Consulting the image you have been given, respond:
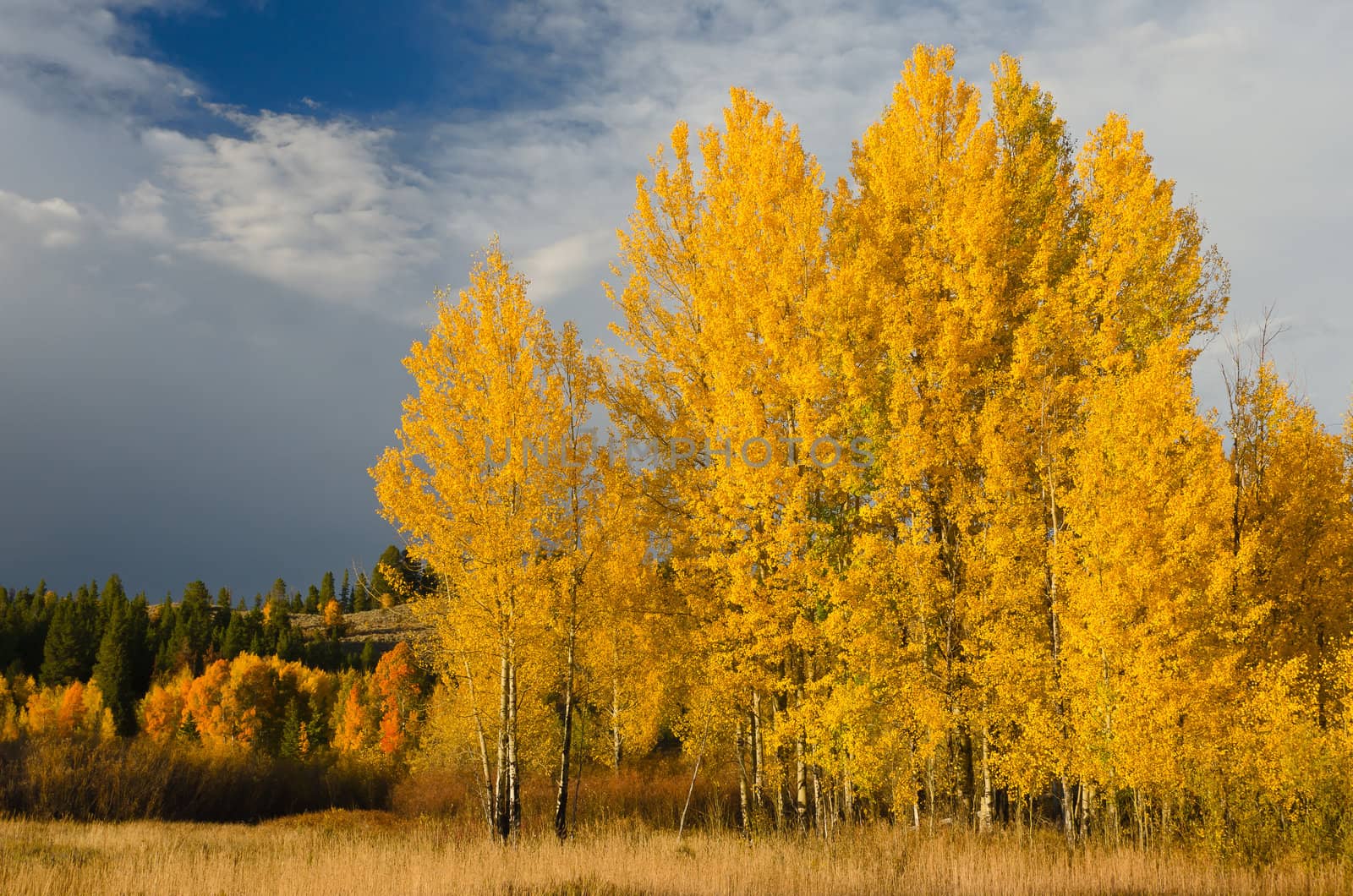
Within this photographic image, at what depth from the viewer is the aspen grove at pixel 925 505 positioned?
38.6 feet

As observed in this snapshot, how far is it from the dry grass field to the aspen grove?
127 centimetres

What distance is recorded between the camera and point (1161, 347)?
1308cm

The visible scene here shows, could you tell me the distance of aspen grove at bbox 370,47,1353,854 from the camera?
1177cm

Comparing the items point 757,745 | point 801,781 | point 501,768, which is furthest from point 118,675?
point 801,781

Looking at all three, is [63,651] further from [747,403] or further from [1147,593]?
[1147,593]

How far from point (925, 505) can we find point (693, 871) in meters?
6.37

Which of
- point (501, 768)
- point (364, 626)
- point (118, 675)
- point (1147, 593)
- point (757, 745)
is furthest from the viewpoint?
point (364, 626)

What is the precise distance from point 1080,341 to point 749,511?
21.5 ft

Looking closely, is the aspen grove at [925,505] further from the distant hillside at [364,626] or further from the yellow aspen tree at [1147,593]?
the distant hillside at [364,626]

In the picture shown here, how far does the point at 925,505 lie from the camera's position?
513 inches

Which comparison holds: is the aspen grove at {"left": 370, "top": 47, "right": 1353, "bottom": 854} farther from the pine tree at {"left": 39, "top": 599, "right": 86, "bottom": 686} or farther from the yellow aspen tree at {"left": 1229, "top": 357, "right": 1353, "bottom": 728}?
the pine tree at {"left": 39, "top": 599, "right": 86, "bottom": 686}

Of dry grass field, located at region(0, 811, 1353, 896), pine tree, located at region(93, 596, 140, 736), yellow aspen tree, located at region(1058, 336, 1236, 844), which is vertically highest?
yellow aspen tree, located at region(1058, 336, 1236, 844)

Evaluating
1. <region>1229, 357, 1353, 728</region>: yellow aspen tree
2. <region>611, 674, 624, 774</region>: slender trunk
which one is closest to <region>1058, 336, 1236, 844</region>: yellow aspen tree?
<region>1229, 357, 1353, 728</region>: yellow aspen tree

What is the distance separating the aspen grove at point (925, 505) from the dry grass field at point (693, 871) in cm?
127
